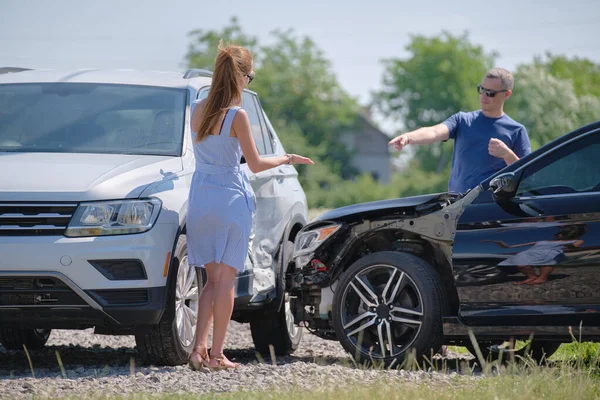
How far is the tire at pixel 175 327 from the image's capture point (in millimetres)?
6770

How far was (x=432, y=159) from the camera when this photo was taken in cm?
9688

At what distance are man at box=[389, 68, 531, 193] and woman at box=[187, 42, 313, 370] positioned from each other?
1.87 m

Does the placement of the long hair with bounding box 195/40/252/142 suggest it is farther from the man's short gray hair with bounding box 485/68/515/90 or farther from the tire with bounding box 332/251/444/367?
the man's short gray hair with bounding box 485/68/515/90

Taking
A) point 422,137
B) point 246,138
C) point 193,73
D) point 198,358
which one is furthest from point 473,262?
point 193,73

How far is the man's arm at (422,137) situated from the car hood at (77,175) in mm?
1683

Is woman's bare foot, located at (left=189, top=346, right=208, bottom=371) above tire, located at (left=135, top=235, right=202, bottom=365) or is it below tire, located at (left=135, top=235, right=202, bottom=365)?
below

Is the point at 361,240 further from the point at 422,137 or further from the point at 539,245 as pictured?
the point at 539,245

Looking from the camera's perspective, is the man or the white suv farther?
the man

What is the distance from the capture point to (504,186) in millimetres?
6660

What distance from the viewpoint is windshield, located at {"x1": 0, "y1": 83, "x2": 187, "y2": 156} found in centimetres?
742

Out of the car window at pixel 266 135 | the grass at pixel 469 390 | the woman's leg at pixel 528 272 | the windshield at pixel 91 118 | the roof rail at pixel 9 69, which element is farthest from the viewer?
the car window at pixel 266 135

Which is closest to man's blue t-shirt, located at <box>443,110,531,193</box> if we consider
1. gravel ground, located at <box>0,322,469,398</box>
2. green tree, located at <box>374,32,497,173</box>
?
gravel ground, located at <box>0,322,469,398</box>

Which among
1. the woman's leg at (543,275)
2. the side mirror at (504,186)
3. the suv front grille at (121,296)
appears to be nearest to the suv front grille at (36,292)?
the suv front grille at (121,296)

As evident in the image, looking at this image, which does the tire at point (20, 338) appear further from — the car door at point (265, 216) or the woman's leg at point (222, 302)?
the woman's leg at point (222, 302)
